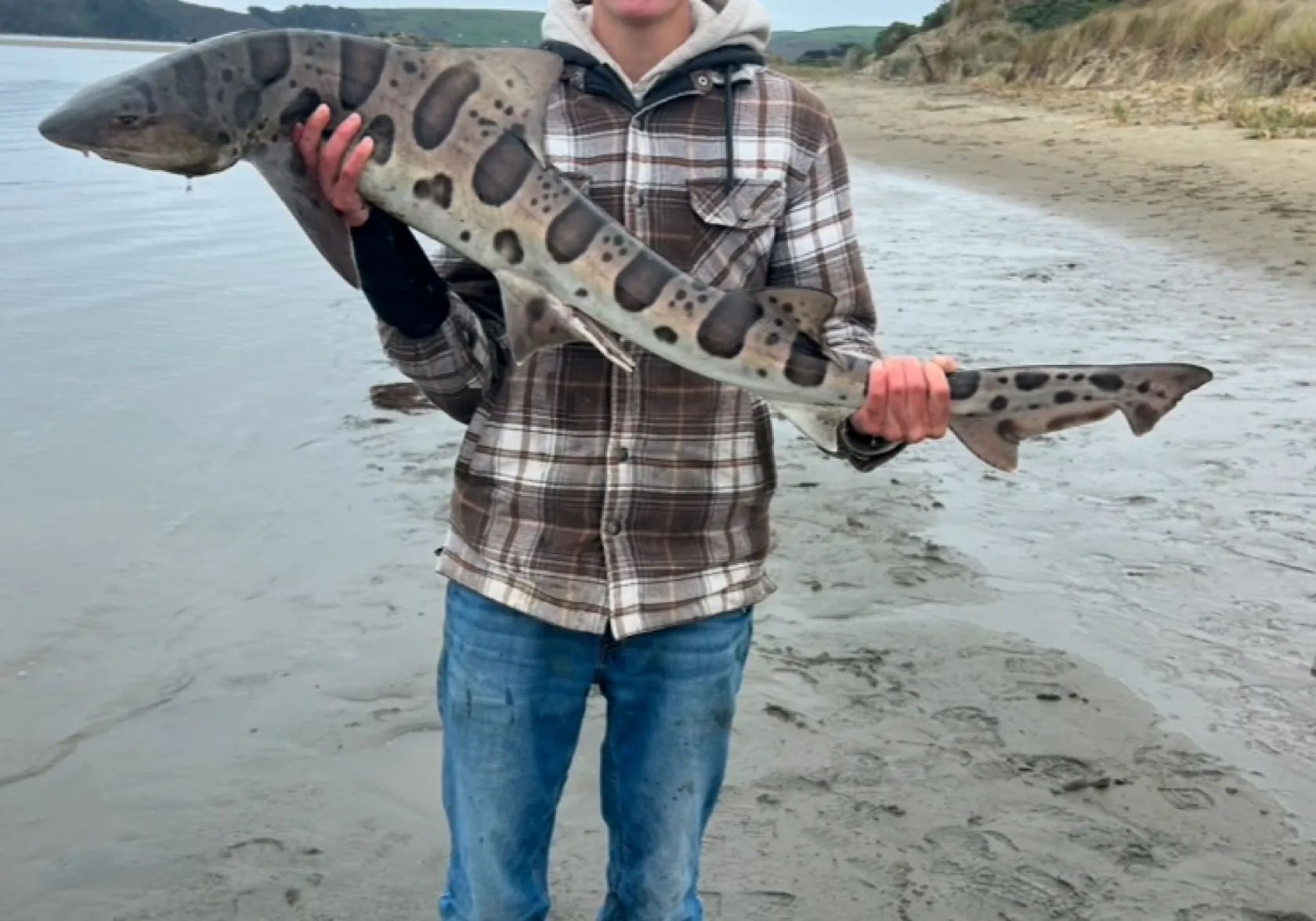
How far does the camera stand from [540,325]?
314 cm

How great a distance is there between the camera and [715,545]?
10.8 feet

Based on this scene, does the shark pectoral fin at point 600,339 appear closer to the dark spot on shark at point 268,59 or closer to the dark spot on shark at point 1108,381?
the dark spot on shark at point 268,59

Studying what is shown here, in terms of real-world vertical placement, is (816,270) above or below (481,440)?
above

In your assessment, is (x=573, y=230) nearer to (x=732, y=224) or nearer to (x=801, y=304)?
(x=732, y=224)

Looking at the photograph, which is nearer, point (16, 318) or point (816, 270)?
point (816, 270)

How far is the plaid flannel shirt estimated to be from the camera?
3199mm

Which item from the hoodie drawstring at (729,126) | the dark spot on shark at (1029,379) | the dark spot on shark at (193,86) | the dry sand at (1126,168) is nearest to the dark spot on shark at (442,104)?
the dark spot on shark at (193,86)

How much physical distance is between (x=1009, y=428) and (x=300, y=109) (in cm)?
165

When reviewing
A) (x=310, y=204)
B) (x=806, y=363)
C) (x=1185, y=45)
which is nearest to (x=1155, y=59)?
(x=1185, y=45)

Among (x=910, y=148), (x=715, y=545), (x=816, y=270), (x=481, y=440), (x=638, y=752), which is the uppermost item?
(x=816, y=270)

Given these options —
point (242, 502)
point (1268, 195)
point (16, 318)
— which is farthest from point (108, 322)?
point (1268, 195)

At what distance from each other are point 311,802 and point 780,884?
160 cm

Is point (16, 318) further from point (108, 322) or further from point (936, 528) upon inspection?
point (936, 528)

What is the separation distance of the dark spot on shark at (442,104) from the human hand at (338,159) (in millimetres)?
118
